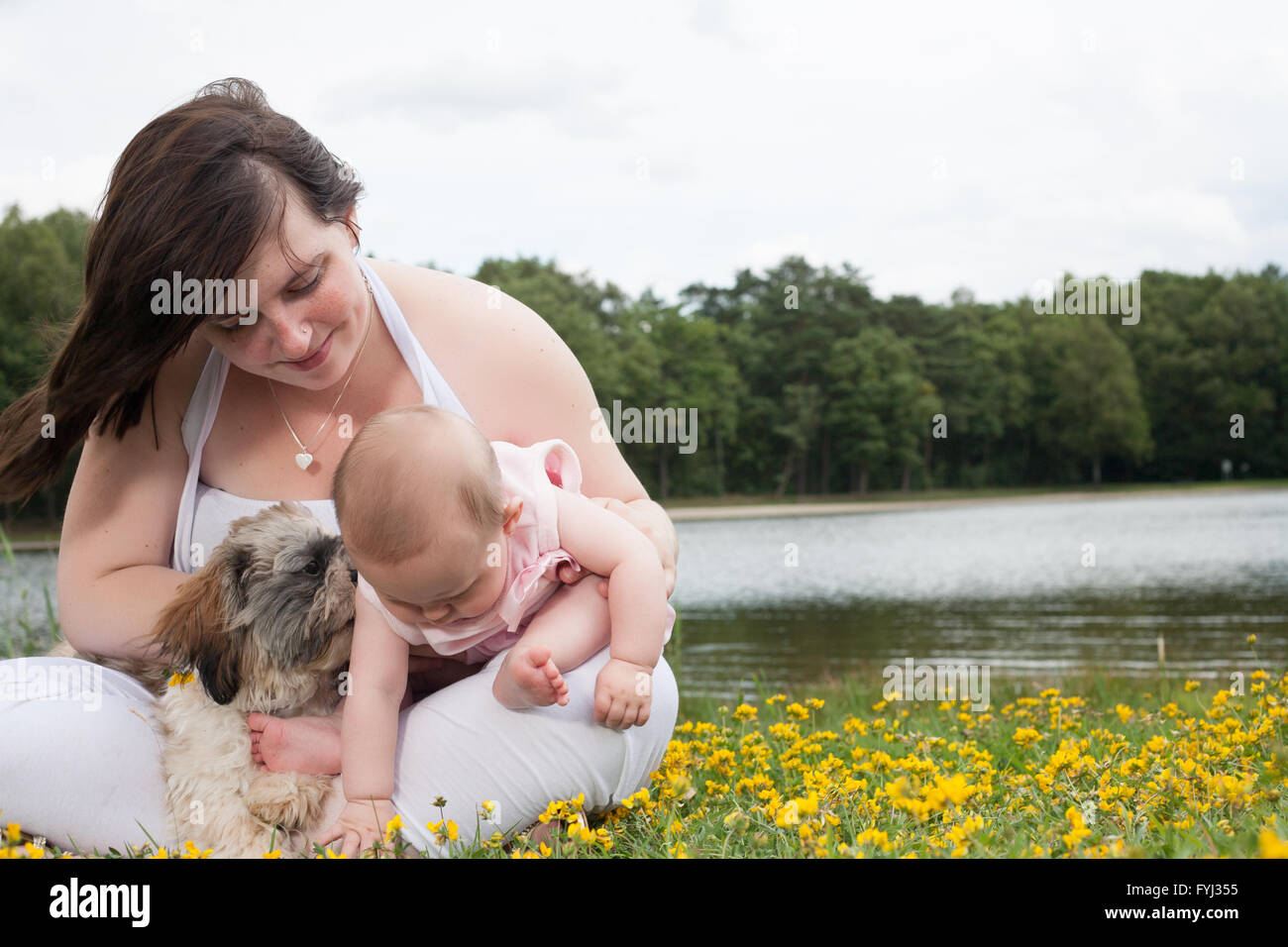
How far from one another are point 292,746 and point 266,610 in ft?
1.28

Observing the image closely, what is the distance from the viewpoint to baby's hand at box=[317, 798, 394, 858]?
2.53m

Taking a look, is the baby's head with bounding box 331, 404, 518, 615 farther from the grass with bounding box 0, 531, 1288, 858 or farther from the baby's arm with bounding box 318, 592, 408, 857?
the grass with bounding box 0, 531, 1288, 858

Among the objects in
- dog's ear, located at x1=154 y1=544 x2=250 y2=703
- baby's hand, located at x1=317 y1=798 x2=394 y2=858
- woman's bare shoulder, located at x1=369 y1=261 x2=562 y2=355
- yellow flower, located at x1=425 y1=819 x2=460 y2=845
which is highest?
woman's bare shoulder, located at x1=369 y1=261 x2=562 y2=355

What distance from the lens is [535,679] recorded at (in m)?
2.47

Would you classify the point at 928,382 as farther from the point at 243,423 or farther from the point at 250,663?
the point at 250,663

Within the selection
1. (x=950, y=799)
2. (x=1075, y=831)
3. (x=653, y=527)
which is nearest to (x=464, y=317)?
(x=653, y=527)

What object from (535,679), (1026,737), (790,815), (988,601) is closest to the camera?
(790,815)

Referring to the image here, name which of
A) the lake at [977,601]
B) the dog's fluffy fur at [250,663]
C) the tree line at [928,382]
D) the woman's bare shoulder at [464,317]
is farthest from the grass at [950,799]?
the tree line at [928,382]

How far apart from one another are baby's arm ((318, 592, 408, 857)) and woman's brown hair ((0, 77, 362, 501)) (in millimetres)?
945

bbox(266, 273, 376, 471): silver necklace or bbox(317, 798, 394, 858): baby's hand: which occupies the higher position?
bbox(266, 273, 376, 471): silver necklace

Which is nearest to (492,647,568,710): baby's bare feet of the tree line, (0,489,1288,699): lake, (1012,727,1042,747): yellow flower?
(1012,727,1042,747): yellow flower

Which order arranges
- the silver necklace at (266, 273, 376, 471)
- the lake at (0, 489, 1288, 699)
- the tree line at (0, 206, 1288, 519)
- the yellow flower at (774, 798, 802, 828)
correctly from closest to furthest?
the yellow flower at (774, 798, 802, 828) → the silver necklace at (266, 273, 376, 471) → the lake at (0, 489, 1288, 699) → the tree line at (0, 206, 1288, 519)

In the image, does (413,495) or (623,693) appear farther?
(623,693)
